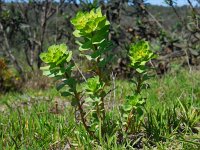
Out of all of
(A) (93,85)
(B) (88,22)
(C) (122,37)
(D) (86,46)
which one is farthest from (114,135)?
(C) (122,37)

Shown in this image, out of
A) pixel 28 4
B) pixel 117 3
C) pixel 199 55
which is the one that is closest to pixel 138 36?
pixel 117 3

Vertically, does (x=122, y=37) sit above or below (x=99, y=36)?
below

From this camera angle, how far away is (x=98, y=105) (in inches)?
91.4

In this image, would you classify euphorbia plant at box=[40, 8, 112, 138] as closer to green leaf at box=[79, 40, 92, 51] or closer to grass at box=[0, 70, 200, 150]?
green leaf at box=[79, 40, 92, 51]

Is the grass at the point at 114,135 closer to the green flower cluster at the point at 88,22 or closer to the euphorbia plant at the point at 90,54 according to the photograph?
the euphorbia plant at the point at 90,54

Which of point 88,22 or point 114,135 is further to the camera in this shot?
point 114,135

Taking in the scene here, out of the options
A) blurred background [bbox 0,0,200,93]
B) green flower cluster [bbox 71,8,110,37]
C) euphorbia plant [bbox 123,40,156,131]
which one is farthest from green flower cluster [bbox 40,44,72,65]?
blurred background [bbox 0,0,200,93]

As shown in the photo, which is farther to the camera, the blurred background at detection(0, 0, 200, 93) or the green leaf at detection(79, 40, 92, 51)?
the blurred background at detection(0, 0, 200, 93)

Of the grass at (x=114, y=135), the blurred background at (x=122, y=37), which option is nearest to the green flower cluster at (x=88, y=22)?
the grass at (x=114, y=135)

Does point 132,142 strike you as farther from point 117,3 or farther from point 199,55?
point 117,3

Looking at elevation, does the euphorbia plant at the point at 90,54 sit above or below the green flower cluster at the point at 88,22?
below

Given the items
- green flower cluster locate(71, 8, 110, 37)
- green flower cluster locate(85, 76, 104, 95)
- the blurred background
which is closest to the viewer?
green flower cluster locate(71, 8, 110, 37)

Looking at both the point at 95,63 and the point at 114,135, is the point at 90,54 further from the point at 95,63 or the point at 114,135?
the point at 114,135

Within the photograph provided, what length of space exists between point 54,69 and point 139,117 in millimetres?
589
